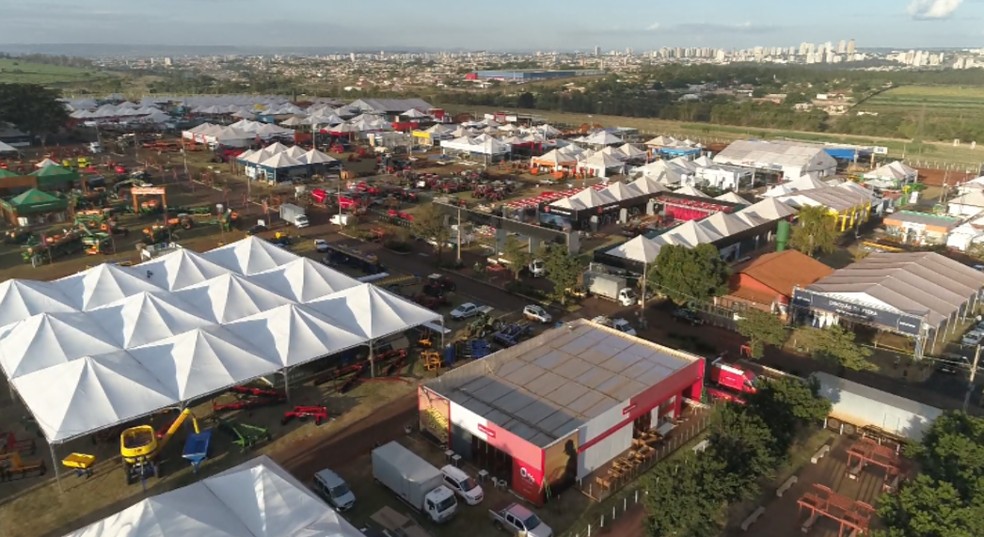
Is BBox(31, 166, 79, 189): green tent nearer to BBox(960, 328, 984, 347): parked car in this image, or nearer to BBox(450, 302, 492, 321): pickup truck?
BBox(450, 302, 492, 321): pickup truck

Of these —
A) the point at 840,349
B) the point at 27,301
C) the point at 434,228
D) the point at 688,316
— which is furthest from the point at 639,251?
the point at 27,301

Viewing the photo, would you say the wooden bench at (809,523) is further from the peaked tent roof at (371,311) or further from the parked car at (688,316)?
the peaked tent roof at (371,311)

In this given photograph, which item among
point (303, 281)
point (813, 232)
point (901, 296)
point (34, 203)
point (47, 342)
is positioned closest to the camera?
point (47, 342)

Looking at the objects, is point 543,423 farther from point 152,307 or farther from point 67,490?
point 152,307

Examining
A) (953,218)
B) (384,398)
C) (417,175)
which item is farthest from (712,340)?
(417,175)

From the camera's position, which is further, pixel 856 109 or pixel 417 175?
pixel 856 109

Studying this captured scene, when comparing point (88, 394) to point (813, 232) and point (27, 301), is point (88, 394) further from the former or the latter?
point (813, 232)
